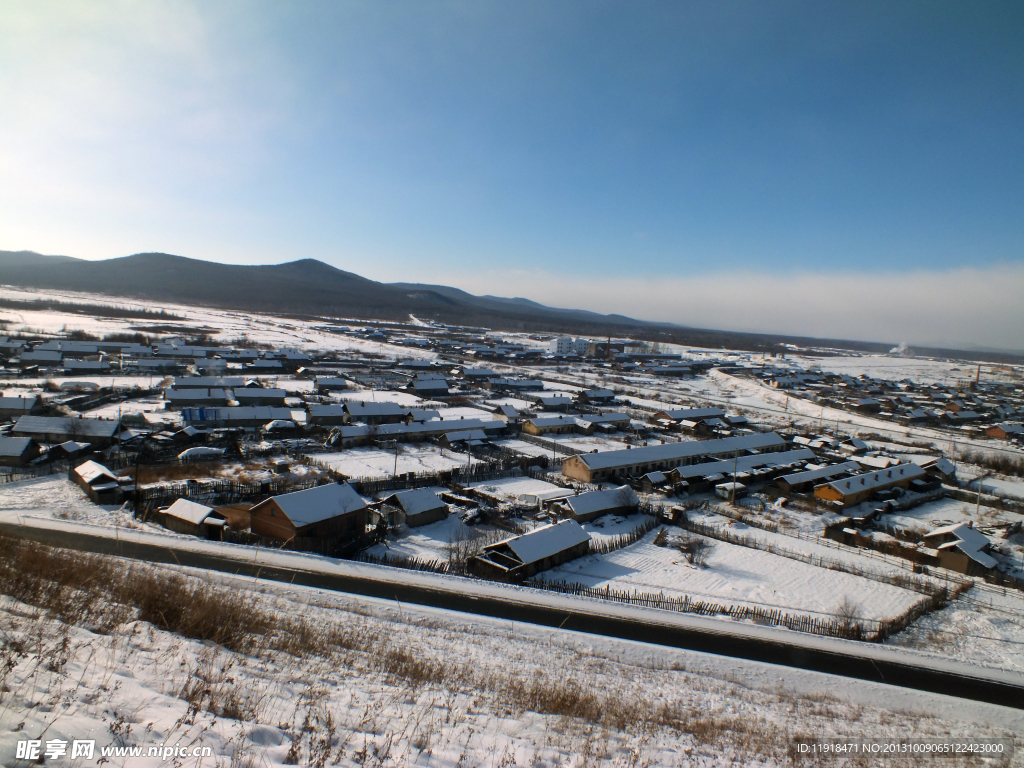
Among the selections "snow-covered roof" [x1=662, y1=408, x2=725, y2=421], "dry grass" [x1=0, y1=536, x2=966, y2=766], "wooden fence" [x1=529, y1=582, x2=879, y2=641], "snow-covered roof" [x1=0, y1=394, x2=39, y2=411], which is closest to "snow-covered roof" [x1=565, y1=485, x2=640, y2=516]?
"wooden fence" [x1=529, y1=582, x2=879, y2=641]

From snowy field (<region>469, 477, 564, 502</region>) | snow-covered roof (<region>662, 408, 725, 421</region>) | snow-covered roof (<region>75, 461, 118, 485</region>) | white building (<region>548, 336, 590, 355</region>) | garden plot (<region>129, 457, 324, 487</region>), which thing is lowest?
garden plot (<region>129, 457, 324, 487</region>)

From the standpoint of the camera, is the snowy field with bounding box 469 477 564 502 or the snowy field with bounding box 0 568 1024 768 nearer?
the snowy field with bounding box 0 568 1024 768

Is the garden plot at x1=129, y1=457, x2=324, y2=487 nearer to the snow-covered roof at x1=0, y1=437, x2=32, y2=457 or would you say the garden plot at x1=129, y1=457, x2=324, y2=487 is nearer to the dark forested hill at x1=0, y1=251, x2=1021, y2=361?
the snow-covered roof at x1=0, y1=437, x2=32, y2=457

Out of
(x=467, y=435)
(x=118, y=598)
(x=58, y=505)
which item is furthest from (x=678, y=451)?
(x=58, y=505)

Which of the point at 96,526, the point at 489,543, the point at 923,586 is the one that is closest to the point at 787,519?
the point at 923,586

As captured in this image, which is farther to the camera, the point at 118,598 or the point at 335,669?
the point at 118,598

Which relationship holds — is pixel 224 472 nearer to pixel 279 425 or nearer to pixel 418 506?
pixel 279 425
